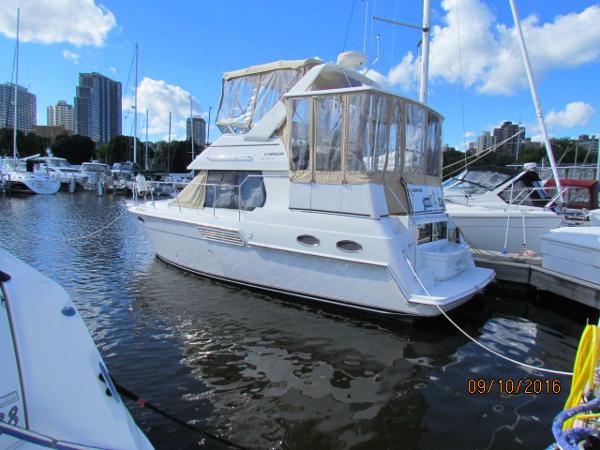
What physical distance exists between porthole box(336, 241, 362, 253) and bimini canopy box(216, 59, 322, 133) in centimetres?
405

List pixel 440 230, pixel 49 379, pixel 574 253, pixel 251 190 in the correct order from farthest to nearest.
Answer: pixel 251 190 → pixel 440 230 → pixel 574 253 → pixel 49 379

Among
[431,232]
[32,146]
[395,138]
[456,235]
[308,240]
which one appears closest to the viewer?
[308,240]

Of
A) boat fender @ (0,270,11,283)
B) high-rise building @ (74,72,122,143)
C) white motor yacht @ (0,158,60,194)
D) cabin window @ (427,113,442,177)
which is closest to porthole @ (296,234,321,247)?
cabin window @ (427,113,442,177)

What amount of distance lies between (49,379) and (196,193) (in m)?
7.28

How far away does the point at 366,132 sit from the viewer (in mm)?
6641

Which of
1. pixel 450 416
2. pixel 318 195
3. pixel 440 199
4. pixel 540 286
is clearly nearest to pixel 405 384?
pixel 450 416

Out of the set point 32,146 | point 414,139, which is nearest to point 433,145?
point 414,139

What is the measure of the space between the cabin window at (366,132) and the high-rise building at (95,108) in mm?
109259

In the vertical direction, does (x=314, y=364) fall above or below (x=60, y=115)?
below

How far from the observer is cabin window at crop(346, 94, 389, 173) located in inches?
259

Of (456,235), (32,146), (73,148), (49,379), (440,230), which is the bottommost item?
(49,379)

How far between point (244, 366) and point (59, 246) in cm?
982

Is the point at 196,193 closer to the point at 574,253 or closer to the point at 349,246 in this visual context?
the point at 349,246

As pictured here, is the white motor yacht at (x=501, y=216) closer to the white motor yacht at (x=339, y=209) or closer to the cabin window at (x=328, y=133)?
the white motor yacht at (x=339, y=209)
